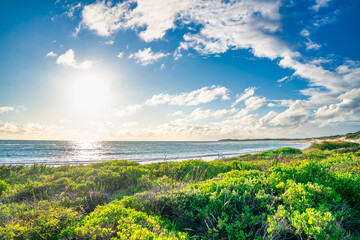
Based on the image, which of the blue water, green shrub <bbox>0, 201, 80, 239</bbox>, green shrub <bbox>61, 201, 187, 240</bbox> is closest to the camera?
green shrub <bbox>61, 201, 187, 240</bbox>

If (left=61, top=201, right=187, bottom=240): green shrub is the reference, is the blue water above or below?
below

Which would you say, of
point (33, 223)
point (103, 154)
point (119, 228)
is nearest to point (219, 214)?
point (119, 228)

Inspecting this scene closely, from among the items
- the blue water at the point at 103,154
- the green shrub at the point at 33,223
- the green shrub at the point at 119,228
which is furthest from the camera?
the blue water at the point at 103,154

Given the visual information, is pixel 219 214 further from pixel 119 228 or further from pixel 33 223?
pixel 33 223

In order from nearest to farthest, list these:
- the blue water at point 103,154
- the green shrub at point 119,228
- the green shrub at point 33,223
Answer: the green shrub at point 119,228 < the green shrub at point 33,223 < the blue water at point 103,154

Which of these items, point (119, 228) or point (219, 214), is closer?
point (119, 228)

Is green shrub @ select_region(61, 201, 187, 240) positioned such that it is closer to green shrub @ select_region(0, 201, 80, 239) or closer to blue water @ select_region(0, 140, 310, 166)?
green shrub @ select_region(0, 201, 80, 239)

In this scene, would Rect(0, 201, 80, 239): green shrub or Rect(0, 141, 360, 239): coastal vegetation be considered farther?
Rect(0, 201, 80, 239): green shrub

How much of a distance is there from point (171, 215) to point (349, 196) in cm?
411

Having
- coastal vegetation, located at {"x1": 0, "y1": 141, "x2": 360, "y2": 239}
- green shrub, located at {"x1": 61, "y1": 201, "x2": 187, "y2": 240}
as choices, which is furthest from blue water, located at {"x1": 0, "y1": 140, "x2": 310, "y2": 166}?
green shrub, located at {"x1": 61, "y1": 201, "x2": 187, "y2": 240}

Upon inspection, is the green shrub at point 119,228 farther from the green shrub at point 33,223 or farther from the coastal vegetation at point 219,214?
the green shrub at point 33,223

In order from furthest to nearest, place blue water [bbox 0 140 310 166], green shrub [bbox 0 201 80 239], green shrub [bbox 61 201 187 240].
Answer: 1. blue water [bbox 0 140 310 166]
2. green shrub [bbox 0 201 80 239]
3. green shrub [bbox 61 201 187 240]

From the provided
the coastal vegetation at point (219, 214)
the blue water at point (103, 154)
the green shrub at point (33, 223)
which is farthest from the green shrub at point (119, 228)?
the blue water at point (103, 154)

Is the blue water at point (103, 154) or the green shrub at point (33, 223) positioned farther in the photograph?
the blue water at point (103, 154)
